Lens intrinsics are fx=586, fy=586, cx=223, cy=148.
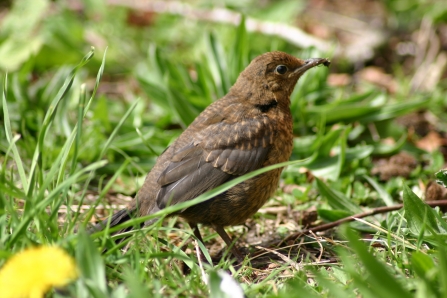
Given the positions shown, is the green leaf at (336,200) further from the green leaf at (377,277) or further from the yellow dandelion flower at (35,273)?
the yellow dandelion flower at (35,273)

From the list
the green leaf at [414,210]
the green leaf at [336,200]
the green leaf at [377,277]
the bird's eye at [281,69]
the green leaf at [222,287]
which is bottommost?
the green leaf at [336,200]

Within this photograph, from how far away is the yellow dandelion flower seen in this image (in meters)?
2.44

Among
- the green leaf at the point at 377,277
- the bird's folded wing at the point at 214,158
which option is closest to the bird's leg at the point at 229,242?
the bird's folded wing at the point at 214,158

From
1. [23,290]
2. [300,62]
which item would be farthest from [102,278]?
[300,62]

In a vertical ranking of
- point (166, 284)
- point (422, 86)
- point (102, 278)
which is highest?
point (102, 278)

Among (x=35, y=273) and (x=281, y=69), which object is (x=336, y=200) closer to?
(x=281, y=69)

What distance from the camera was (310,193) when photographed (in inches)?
193

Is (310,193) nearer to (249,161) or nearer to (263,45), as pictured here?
(249,161)

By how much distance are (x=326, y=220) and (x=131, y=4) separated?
16.2ft

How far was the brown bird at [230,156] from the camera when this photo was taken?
3.93m

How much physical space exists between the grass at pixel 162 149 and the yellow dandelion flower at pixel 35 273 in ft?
0.25

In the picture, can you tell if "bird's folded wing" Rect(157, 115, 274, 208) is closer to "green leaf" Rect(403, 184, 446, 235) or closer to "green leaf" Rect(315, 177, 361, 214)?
"green leaf" Rect(315, 177, 361, 214)

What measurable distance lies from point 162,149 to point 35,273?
2815mm

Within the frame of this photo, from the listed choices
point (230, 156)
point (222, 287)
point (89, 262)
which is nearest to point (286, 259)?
point (230, 156)
